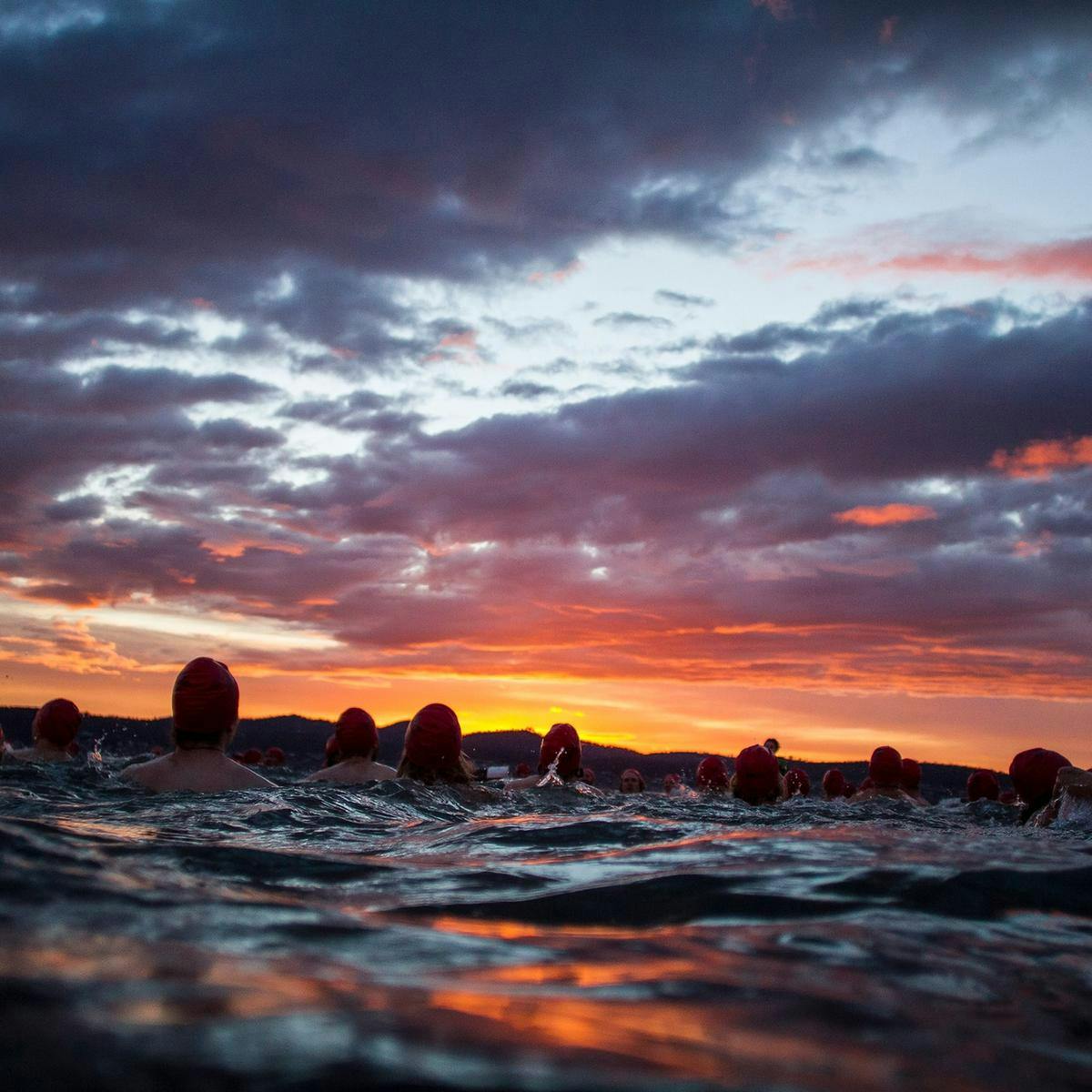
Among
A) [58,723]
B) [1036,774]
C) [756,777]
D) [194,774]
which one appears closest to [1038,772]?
[1036,774]

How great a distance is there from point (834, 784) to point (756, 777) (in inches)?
433

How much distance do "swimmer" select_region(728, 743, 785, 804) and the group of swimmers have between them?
0.01 m

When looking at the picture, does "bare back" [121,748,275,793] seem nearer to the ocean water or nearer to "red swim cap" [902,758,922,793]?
the ocean water

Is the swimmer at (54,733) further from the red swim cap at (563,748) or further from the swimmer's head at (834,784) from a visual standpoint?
the swimmer's head at (834,784)

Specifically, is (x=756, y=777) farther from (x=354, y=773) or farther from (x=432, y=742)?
(x=354, y=773)

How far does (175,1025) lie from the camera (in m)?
1.49

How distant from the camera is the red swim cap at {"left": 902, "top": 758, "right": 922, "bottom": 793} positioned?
18.7 metres

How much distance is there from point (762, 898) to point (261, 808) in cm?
452

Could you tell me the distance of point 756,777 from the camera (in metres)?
13.2

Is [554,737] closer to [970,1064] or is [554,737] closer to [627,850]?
[627,850]

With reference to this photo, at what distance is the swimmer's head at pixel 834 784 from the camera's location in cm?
2275

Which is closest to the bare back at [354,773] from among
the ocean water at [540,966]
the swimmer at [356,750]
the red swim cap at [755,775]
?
the swimmer at [356,750]

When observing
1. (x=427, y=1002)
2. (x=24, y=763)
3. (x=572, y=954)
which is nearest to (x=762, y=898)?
(x=572, y=954)

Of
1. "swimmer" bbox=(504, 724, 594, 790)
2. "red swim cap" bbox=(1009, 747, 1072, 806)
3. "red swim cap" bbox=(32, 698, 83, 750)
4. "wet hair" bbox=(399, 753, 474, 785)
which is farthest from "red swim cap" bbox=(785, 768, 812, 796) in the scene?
"red swim cap" bbox=(32, 698, 83, 750)
